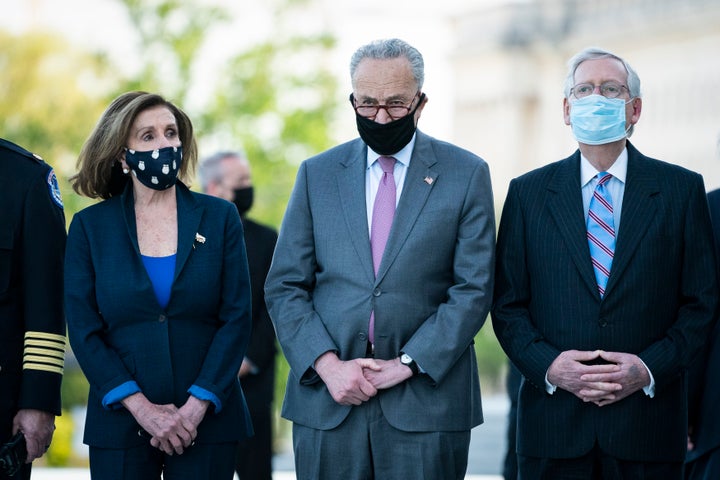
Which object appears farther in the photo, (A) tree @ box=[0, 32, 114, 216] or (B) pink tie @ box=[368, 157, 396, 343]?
(A) tree @ box=[0, 32, 114, 216]

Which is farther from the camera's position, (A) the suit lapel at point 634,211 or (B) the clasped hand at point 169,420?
(A) the suit lapel at point 634,211

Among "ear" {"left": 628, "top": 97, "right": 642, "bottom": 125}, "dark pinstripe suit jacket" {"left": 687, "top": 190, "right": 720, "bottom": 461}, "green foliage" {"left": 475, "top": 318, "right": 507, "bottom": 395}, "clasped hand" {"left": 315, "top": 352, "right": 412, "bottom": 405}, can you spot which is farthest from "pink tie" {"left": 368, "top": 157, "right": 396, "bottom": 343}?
"green foliage" {"left": 475, "top": 318, "right": 507, "bottom": 395}

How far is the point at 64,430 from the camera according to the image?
43.0ft

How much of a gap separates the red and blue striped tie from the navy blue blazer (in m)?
1.18

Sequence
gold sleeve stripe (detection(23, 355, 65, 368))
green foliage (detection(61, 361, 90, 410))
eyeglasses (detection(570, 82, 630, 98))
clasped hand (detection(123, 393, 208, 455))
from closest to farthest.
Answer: clasped hand (detection(123, 393, 208, 455)) < gold sleeve stripe (detection(23, 355, 65, 368)) < eyeglasses (detection(570, 82, 630, 98)) < green foliage (detection(61, 361, 90, 410))

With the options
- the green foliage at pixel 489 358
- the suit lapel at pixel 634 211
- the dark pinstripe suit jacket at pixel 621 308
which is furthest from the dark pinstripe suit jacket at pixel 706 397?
the green foliage at pixel 489 358

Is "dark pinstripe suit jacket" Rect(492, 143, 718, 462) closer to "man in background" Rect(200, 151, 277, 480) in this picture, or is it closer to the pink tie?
the pink tie

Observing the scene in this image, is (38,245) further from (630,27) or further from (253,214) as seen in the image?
(630,27)

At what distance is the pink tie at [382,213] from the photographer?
13.5 feet

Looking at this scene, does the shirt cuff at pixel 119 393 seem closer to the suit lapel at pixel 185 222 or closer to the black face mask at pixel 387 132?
the suit lapel at pixel 185 222

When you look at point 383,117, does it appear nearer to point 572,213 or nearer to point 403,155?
point 403,155

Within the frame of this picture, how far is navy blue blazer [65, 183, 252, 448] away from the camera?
4.03 meters

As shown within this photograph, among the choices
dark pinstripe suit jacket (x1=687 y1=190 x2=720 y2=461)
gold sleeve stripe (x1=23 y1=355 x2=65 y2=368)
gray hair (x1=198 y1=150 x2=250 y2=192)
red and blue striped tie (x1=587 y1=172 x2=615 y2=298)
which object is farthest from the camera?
gray hair (x1=198 y1=150 x2=250 y2=192)

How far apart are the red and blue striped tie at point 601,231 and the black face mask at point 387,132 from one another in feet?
2.24
